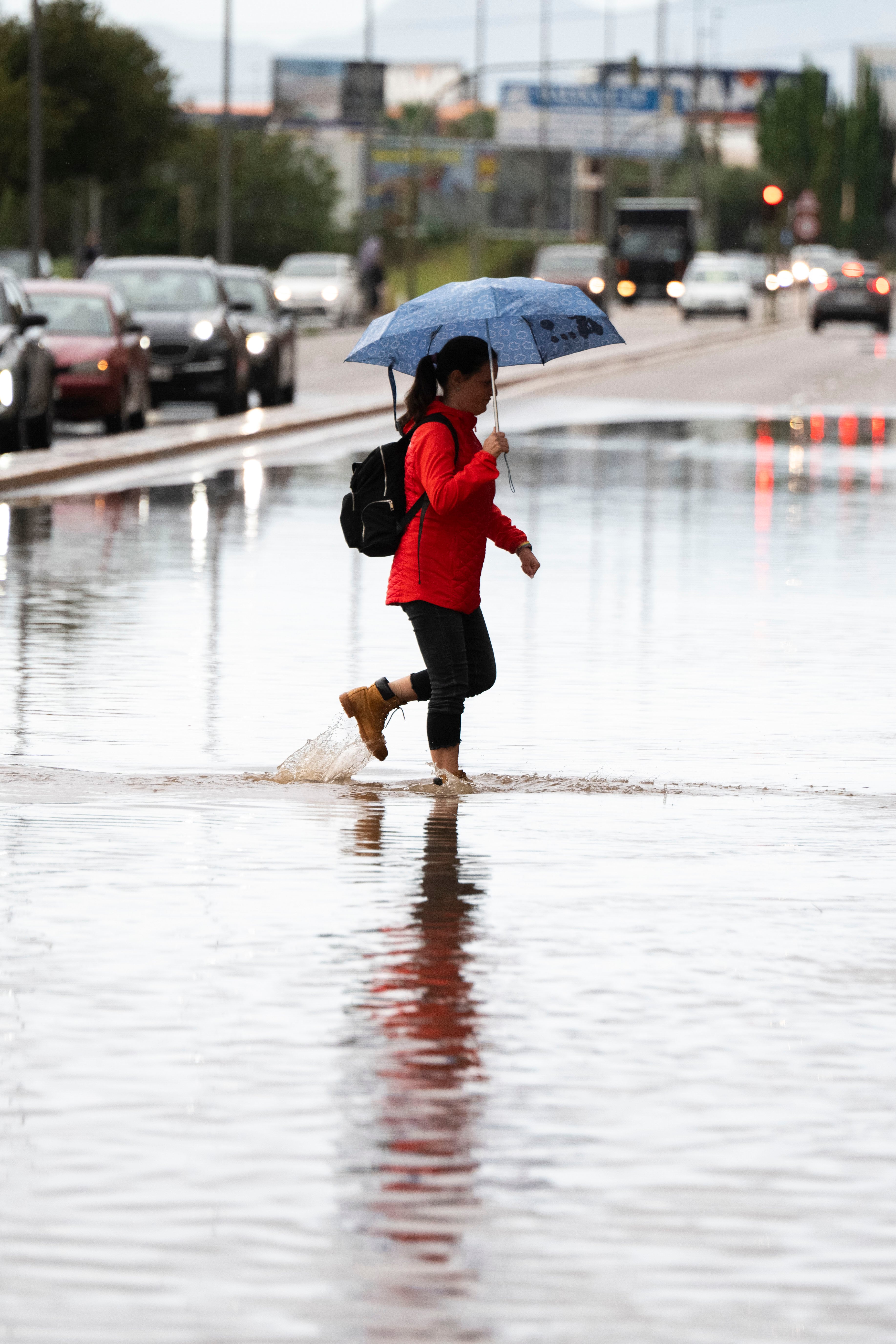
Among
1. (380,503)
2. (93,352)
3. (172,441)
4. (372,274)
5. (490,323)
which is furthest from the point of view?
(372,274)

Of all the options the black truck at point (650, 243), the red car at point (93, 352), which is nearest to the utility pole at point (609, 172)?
the black truck at point (650, 243)

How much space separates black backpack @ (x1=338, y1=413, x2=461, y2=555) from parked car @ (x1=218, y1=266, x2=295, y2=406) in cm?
2738

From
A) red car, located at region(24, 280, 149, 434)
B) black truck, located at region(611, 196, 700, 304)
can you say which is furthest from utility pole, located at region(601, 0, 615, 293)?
red car, located at region(24, 280, 149, 434)

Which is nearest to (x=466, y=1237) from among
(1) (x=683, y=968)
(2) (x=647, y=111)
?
(1) (x=683, y=968)

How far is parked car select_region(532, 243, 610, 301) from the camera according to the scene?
83.1m

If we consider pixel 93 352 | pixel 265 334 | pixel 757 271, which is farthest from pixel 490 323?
pixel 757 271

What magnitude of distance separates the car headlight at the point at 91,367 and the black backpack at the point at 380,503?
72.0 feet

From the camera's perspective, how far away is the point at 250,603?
55.5 ft

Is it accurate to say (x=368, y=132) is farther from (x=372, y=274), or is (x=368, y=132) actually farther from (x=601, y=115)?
(x=601, y=115)

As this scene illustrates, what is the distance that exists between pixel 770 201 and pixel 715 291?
602 centimetres

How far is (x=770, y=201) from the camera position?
8094cm

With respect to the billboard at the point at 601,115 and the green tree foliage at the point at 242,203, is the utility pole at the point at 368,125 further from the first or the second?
the billboard at the point at 601,115

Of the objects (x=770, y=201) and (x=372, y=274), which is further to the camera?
(x=770, y=201)

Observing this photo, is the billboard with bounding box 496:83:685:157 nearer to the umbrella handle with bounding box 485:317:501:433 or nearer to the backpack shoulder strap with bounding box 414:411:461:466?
the umbrella handle with bounding box 485:317:501:433
